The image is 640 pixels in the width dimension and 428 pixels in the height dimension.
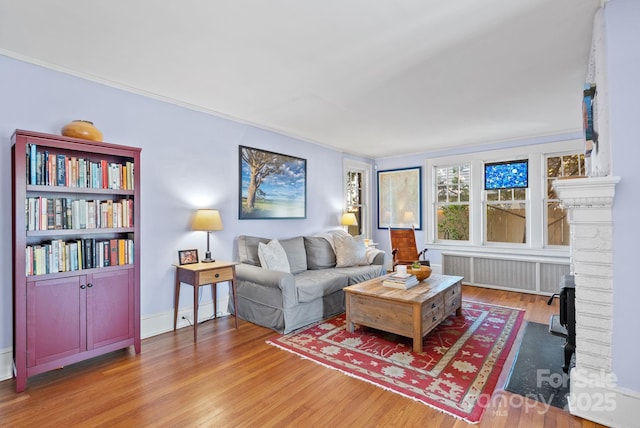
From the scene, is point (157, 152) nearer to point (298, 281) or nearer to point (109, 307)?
point (109, 307)

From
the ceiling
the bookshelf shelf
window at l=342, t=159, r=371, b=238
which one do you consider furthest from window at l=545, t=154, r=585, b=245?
the bookshelf shelf

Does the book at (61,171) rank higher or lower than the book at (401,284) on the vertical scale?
higher

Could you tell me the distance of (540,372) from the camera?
8.09 ft

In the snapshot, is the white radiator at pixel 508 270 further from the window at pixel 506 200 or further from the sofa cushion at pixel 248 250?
the sofa cushion at pixel 248 250

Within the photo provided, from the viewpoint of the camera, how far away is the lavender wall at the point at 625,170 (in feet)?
5.94

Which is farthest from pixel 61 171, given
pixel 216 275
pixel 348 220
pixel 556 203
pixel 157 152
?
pixel 556 203

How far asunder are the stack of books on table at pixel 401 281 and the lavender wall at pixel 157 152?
6.23ft

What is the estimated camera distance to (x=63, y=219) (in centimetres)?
249

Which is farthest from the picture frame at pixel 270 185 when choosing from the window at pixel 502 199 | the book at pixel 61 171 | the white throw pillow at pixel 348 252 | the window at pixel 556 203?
the window at pixel 556 203

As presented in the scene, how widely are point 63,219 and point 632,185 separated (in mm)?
3826

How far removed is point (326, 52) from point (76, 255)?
2510 mm

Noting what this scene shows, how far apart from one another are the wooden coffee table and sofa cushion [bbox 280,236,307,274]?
1.10 m

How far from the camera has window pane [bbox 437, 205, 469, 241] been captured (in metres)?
5.77

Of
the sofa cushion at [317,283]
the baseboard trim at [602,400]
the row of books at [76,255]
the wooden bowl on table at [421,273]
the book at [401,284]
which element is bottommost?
the baseboard trim at [602,400]
